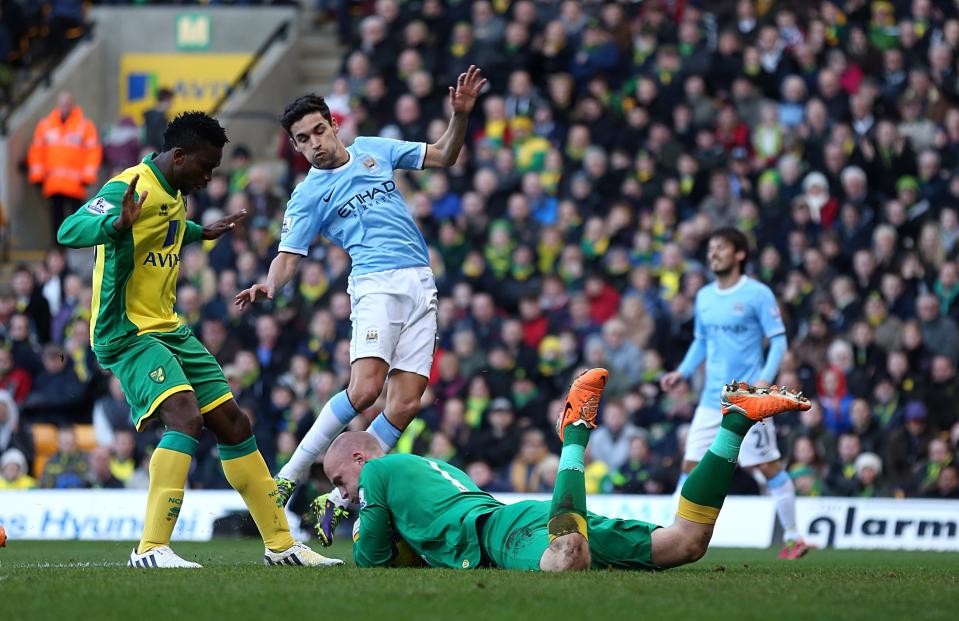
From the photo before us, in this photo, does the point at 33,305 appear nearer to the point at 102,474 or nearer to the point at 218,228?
the point at 102,474

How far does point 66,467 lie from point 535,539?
985 cm

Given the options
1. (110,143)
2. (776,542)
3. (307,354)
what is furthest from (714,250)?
(110,143)

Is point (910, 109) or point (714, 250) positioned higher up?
point (910, 109)

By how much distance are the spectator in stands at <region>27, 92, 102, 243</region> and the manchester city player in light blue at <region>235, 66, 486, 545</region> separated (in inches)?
461

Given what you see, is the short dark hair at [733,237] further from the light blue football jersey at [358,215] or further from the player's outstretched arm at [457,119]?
the light blue football jersey at [358,215]

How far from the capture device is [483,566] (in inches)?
327

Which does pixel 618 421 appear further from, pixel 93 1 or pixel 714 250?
pixel 93 1

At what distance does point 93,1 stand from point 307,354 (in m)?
10.5

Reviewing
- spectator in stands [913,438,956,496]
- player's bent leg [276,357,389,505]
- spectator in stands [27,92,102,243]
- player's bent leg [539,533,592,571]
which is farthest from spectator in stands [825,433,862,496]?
spectator in stands [27,92,102,243]

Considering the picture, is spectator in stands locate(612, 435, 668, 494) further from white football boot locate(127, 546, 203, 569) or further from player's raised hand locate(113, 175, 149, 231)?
player's raised hand locate(113, 175, 149, 231)

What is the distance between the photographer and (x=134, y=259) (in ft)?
28.7

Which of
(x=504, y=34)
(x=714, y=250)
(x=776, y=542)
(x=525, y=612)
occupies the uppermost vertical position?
(x=504, y=34)

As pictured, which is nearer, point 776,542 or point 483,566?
point 483,566

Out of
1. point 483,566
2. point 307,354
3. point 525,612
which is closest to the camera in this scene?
point 525,612
